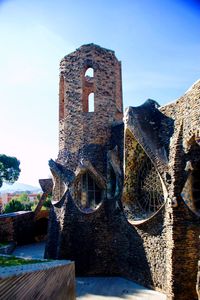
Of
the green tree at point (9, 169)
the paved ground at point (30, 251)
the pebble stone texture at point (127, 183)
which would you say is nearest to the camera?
the pebble stone texture at point (127, 183)

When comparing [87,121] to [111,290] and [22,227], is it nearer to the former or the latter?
[111,290]

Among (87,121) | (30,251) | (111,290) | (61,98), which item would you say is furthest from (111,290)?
(61,98)

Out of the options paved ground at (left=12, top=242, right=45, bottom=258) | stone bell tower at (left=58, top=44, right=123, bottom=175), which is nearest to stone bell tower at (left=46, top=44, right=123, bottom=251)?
stone bell tower at (left=58, top=44, right=123, bottom=175)

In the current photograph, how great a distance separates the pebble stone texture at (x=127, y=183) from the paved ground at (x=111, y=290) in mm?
259

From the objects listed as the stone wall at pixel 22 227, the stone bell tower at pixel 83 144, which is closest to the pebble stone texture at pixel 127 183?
the stone bell tower at pixel 83 144

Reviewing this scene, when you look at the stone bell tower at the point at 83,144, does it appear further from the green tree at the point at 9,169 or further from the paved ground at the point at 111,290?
the green tree at the point at 9,169

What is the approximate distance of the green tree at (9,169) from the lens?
26.8 metres

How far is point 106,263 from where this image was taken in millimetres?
9195

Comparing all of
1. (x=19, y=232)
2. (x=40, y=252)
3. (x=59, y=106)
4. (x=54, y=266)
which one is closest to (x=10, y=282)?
(x=54, y=266)

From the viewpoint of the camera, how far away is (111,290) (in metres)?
7.79

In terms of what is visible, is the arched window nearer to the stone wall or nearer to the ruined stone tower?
the ruined stone tower

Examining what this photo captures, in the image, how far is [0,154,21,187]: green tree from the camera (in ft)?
88.0

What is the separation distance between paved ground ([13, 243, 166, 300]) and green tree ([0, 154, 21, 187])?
780 inches

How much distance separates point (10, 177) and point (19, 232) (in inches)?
522
